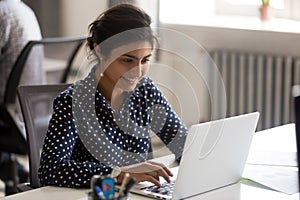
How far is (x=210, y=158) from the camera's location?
1.70 meters

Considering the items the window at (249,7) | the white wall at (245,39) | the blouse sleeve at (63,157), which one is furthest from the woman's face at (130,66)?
the window at (249,7)

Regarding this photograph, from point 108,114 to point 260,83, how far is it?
5.99 ft

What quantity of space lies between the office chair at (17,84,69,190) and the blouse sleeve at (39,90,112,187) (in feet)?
0.86

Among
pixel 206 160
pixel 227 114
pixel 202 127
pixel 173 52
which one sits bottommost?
pixel 227 114

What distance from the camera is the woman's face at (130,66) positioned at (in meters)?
1.94

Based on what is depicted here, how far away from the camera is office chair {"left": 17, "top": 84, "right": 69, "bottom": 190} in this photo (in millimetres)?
2221

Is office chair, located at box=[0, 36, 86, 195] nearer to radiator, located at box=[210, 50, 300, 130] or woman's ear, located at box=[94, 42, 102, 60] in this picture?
radiator, located at box=[210, 50, 300, 130]

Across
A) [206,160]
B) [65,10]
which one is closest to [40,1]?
[65,10]

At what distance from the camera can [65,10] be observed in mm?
4676

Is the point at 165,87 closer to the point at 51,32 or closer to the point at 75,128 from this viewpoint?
the point at 51,32

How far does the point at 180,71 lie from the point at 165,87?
0.13 meters

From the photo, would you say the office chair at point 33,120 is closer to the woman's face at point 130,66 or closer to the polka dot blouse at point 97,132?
the polka dot blouse at point 97,132

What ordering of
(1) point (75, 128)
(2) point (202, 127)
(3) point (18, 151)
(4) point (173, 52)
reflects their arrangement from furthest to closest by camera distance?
(4) point (173, 52) → (3) point (18, 151) → (1) point (75, 128) → (2) point (202, 127)

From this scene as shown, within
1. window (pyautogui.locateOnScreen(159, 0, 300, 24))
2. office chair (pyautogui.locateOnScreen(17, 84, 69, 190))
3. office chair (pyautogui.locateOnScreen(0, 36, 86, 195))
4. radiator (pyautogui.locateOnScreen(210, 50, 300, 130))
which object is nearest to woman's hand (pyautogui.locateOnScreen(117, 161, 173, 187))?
office chair (pyautogui.locateOnScreen(17, 84, 69, 190))
